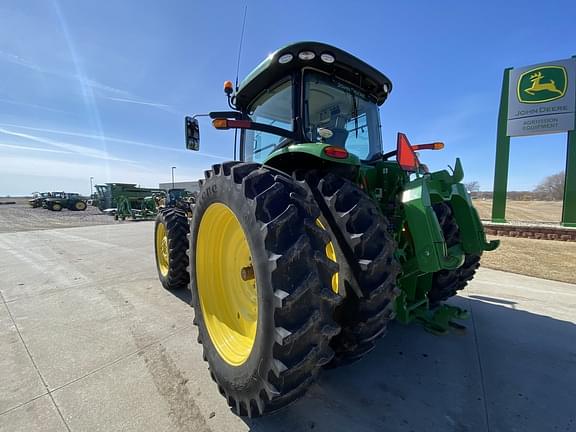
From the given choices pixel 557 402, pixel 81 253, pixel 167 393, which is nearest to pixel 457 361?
pixel 557 402

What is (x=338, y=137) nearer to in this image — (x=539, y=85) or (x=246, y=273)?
(x=246, y=273)

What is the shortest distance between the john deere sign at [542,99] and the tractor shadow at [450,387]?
10907 mm

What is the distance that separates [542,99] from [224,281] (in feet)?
45.3

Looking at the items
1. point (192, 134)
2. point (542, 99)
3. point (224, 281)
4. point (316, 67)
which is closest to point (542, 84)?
point (542, 99)

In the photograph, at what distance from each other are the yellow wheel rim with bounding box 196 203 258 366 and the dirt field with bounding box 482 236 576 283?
567cm

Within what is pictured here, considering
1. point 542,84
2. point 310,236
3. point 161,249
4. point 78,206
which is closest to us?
point 310,236

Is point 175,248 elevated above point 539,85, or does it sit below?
below

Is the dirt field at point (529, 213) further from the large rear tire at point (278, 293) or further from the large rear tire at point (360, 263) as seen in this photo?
the large rear tire at point (278, 293)

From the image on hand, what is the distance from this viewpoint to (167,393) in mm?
1938

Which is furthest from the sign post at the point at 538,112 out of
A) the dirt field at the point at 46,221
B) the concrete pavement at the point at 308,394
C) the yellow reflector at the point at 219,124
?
the dirt field at the point at 46,221

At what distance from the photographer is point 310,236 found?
1.47m

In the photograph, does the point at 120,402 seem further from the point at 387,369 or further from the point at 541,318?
the point at 541,318

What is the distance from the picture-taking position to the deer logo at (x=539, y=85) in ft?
33.1

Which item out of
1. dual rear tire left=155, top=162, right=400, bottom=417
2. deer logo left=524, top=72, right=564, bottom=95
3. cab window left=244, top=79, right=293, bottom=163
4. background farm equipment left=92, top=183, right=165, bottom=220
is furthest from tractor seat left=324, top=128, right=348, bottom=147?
background farm equipment left=92, top=183, right=165, bottom=220
